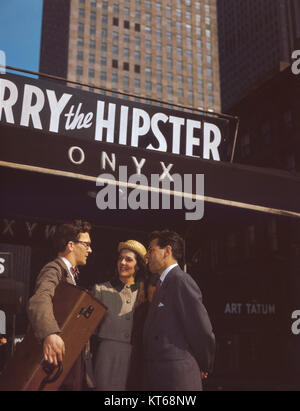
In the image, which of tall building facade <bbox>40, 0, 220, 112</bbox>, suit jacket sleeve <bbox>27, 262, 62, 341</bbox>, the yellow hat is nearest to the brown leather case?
suit jacket sleeve <bbox>27, 262, 62, 341</bbox>

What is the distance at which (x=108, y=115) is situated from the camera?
6793 millimetres

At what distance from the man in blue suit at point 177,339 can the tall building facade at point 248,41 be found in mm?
131120

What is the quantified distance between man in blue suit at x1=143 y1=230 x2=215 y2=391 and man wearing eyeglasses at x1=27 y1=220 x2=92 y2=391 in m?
0.89

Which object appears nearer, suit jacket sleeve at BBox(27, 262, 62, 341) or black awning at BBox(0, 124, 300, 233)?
suit jacket sleeve at BBox(27, 262, 62, 341)

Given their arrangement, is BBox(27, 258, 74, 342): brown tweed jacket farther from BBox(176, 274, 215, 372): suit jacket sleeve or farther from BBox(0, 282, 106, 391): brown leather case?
BBox(176, 274, 215, 372): suit jacket sleeve

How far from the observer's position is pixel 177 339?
212 inches

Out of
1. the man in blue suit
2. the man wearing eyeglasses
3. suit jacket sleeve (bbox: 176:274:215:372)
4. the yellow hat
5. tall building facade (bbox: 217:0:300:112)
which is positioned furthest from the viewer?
tall building facade (bbox: 217:0:300:112)

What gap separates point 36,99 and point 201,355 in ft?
13.4

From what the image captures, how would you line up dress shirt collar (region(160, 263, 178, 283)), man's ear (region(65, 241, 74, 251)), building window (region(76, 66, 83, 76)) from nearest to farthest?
dress shirt collar (region(160, 263, 178, 283))
man's ear (region(65, 241, 74, 251))
building window (region(76, 66, 83, 76))

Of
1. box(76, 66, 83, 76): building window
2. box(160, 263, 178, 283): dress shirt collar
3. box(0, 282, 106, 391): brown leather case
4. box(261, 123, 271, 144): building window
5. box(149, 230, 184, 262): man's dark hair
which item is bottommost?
box(0, 282, 106, 391): brown leather case

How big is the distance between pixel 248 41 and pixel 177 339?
164 m

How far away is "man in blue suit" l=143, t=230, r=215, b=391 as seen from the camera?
5262 millimetres

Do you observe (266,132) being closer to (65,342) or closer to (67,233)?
(67,233)

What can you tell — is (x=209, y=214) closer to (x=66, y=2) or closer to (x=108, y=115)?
(x=108, y=115)
